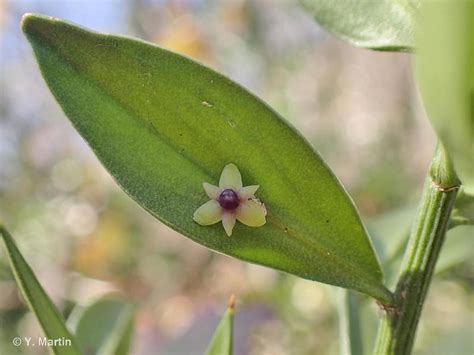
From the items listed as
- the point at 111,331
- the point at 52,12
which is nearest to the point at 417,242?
the point at 111,331

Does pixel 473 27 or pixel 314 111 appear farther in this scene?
pixel 314 111

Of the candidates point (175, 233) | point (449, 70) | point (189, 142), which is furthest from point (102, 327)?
point (175, 233)

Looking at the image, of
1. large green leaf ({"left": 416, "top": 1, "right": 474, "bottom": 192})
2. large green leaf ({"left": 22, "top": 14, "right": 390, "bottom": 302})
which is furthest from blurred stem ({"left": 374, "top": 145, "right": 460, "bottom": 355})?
large green leaf ({"left": 416, "top": 1, "right": 474, "bottom": 192})

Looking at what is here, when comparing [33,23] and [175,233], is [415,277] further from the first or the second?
[175,233]

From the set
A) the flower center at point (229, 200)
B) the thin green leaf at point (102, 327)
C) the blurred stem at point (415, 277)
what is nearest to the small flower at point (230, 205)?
the flower center at point (229, 200)

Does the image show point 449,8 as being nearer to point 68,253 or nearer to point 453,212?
point 453,212

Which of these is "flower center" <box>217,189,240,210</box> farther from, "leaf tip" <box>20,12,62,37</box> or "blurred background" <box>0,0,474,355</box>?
"blurred background" <box>0,0,474,355</box>
